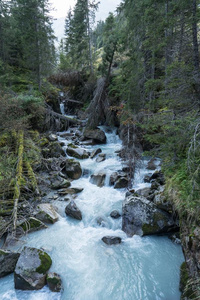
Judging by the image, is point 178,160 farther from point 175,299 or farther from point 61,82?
point 61,82

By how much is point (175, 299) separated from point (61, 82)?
793 inches

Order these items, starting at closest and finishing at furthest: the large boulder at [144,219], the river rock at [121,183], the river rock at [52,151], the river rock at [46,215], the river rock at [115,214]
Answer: the large boulder at [144,219]
the river rock at [46,215]
the river rock at [115,214]
the river rock at [121,183]
the river rock at [52,151]

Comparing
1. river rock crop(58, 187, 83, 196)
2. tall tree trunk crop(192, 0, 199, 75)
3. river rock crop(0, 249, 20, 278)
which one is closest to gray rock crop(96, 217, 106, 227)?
river rock crop(58, 187, 83, 196)

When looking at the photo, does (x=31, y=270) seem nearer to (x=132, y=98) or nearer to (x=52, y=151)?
(x=52, y=151)

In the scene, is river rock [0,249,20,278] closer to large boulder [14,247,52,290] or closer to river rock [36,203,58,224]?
large boulder [14,247,52,290]

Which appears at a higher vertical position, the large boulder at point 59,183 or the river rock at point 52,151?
the river rock at point 52,151

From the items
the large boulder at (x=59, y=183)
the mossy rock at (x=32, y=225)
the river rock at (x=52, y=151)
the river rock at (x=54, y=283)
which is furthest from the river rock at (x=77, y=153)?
the river rock at (x=54, y=283)

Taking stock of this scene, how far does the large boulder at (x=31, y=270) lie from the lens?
405cm

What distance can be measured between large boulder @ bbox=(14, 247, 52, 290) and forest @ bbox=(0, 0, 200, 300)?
1174 millimetres

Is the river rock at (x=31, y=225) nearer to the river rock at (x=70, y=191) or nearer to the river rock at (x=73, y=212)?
the river rock at (x=73, y=212)

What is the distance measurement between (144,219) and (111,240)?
4.15ft

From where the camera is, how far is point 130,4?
11.9 m

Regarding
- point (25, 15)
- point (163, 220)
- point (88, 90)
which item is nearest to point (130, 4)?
point (88, 90)

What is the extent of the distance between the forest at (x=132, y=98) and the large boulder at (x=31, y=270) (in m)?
1.17
